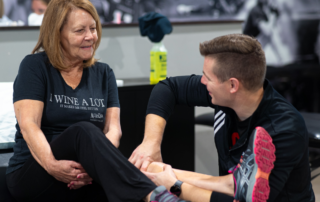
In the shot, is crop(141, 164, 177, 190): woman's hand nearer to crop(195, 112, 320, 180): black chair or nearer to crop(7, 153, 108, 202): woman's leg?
crop(7, 153, 108, 202): woman's leg

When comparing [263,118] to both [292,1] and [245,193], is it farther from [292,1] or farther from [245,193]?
[292,1]

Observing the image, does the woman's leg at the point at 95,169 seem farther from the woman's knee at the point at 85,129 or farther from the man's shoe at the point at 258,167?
the man's shoe at the point at 258,167

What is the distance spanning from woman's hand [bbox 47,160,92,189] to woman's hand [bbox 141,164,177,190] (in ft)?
0.89

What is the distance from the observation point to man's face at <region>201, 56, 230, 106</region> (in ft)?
4.17

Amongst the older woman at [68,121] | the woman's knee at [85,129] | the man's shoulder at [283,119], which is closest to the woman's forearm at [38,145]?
the older woman at [68,121]

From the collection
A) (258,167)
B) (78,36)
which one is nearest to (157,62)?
(78,36)

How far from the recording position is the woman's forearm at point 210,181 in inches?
51.8

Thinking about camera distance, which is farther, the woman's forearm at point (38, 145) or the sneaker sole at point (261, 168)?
the woman's forearm at point (38, 145)

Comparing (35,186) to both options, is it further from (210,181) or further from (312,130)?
(312,130)

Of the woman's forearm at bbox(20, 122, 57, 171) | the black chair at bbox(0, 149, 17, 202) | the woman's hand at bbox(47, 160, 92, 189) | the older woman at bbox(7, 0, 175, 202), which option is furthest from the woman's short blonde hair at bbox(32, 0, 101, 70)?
the black chair at bbox(0, 149, 17, 202)

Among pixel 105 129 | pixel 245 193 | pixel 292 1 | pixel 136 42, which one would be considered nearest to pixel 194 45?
pixel 136 42

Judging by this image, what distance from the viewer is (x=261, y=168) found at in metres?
1.13

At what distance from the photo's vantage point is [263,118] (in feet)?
4.05

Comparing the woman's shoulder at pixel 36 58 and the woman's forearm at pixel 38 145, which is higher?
the woman's shoulder at pixel 36 58
